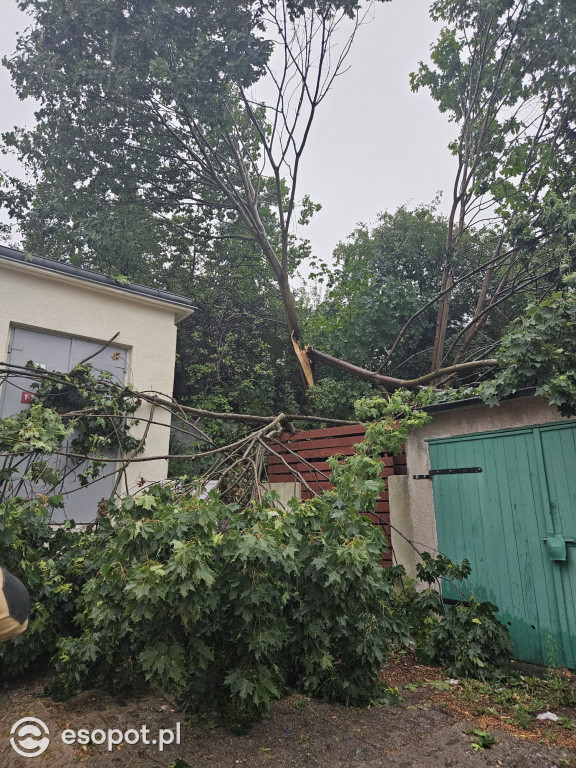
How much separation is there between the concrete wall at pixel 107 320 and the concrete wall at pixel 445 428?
147 inches

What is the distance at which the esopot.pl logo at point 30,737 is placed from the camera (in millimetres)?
2906

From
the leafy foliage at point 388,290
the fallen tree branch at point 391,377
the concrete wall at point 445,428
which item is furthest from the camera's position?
the leafy foliage at point 388,290

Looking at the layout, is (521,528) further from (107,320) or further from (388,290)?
(388,290)

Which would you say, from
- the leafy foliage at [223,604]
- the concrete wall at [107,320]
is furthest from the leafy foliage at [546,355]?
the concrete wall at [107,320]

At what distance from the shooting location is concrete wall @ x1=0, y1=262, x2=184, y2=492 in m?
6.63

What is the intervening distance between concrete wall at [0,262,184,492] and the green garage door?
170 inches

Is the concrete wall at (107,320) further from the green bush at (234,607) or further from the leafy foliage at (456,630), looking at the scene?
the leafy foliage at (456,630)

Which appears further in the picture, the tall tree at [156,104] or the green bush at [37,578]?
the tall tree at [156,104]

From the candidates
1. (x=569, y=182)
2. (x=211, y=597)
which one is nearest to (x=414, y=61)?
(x=569, y=182)

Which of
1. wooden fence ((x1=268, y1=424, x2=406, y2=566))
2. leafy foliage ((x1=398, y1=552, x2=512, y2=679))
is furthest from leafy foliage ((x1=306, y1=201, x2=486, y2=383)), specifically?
leafy foliage ((x1=398, y1=552, x2=512, y2=679))

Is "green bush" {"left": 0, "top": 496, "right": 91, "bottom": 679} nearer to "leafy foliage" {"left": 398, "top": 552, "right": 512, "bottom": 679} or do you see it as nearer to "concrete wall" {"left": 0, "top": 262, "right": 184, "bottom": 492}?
"concrete wall" {"left": 0, "top": 262, "right": 184, "bottom": 492}

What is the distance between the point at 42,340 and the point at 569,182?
10.1 m

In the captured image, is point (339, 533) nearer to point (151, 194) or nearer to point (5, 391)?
point (5, 391)

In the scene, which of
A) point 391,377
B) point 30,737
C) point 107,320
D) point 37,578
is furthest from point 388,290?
point 30,737
